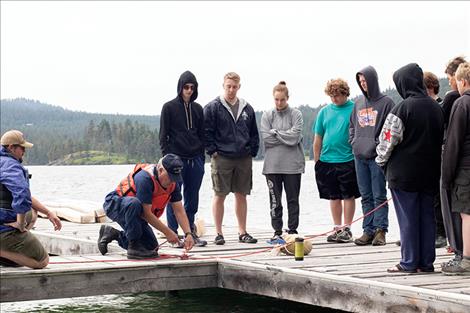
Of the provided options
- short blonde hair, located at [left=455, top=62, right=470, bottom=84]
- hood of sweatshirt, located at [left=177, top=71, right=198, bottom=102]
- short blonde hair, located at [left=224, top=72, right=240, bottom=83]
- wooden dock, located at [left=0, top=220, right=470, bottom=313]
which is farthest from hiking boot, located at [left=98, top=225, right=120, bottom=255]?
short blonde hair, located at [left=455, top=62, right=470, bottom=84]

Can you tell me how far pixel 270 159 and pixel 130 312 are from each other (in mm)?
2369

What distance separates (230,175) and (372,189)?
1626mm

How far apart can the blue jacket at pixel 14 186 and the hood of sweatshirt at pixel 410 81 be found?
3.21 m

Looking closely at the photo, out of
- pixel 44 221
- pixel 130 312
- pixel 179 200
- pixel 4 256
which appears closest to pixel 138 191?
pixel 179 200

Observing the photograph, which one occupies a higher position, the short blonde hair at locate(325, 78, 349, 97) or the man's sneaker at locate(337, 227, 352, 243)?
the short blonde hair at locate(325, 78, 349, 97)

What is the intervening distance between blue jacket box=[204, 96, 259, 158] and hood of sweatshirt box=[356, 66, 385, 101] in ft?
4.88

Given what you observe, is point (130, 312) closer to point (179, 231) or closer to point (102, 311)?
point (102, 311)

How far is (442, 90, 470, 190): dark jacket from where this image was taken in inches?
251

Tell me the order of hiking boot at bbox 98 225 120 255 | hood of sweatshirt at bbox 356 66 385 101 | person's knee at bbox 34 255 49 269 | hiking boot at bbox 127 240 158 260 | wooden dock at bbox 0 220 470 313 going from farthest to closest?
hood of sweatshirt at bbox 356 66 385 101, hiking boot at bbox 98 225 120 255, hiking boot at bbox 127 240 158 260, person's knee at bbox 34 255 49 269, wooden dock at bbox 0 220 470 313

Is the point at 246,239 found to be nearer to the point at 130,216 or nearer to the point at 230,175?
the point at 230,175

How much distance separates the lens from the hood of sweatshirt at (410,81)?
22.4ft

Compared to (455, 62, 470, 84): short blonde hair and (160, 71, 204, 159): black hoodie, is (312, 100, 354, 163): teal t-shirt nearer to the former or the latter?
(160, 71, 204, 159): black hoodie

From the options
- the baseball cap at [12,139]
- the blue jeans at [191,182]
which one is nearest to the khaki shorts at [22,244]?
the baseball cap at [12,139]

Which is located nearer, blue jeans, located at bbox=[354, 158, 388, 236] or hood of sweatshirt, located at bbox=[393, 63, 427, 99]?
hood of sweatshirt, located at bbox=[393, 63, 427, 99]
